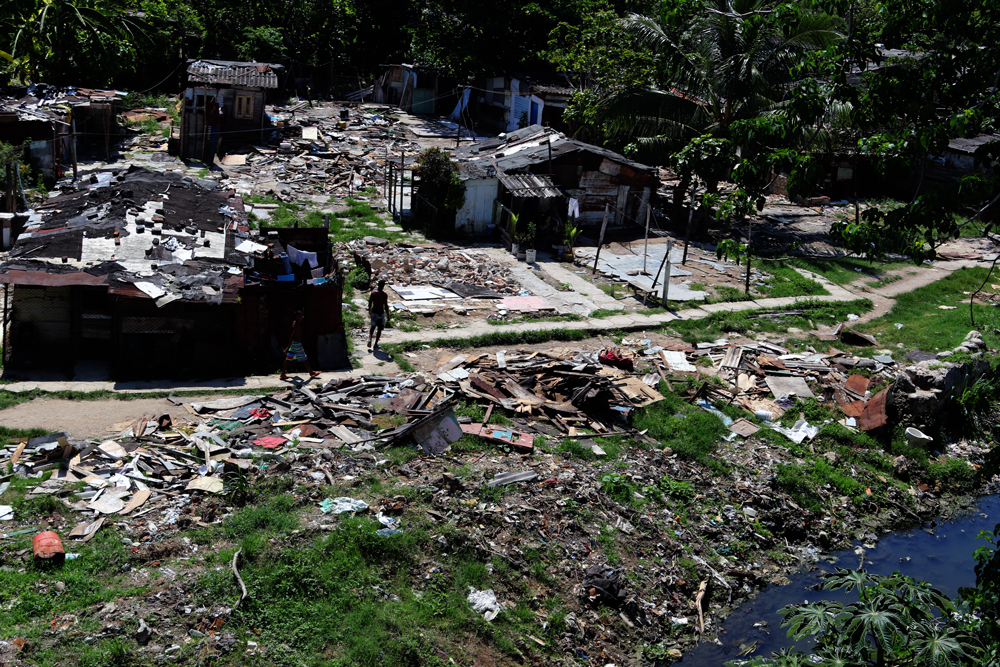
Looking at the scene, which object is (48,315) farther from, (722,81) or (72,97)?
(722,81)

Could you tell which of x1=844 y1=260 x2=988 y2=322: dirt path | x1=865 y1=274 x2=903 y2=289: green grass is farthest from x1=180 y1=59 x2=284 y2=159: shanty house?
x1=865 y1=274 x2=903 y2=289: green grass

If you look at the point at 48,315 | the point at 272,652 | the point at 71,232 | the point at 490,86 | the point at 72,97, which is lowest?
the point at 272,652

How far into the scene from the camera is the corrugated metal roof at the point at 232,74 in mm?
36531

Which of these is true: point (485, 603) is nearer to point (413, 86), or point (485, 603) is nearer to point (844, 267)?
point (844, 267)

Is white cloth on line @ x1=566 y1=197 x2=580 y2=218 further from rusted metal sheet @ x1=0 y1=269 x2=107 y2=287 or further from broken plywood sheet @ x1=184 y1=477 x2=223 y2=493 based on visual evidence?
broken plywood sheet @ x1=184 y1=477 x2=223 y2=493

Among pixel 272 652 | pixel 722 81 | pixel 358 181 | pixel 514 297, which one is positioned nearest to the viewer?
pixel 272 652

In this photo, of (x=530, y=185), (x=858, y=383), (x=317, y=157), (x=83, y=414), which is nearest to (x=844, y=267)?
(x=858, y=383)

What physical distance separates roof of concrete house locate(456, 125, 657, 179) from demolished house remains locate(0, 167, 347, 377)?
11424 millimetres

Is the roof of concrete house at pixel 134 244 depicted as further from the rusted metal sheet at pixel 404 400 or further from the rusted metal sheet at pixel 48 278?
the rusted metal sheet at pixel 404 400

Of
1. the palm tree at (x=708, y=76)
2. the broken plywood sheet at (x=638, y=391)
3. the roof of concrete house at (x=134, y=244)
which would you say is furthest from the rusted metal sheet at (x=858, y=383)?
the roof of concrete house at (x=134, y=244)

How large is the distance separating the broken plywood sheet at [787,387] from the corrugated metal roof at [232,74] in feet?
91.8

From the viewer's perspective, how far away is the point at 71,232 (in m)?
17.6

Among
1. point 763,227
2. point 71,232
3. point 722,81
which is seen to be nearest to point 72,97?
point 71,232

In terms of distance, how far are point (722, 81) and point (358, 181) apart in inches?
584
